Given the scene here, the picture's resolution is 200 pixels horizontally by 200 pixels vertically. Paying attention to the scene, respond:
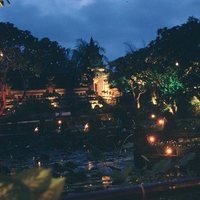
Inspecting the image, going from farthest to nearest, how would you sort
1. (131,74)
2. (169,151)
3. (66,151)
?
(131,74), (66,151), (169,151)

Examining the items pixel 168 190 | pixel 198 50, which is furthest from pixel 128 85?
pixel 168 190

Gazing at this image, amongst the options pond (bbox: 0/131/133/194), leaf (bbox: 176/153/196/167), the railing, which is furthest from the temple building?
the railing

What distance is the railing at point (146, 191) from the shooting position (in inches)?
69.0

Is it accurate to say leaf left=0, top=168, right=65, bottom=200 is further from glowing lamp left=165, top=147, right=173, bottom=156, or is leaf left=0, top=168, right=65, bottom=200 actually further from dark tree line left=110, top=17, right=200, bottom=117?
dark tree line left=110, top=17, right=200, bottom=117

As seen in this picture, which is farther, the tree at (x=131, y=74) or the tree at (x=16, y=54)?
the tree at (x=131, y=74)

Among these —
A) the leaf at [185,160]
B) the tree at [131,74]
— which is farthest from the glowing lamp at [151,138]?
the tree at [131,74]

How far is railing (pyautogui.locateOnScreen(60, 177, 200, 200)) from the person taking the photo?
175cm

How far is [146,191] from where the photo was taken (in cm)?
188

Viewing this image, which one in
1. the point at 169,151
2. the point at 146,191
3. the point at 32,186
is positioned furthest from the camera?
the point at 169,151

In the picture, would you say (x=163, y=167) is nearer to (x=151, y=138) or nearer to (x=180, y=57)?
(x=151, y=138)

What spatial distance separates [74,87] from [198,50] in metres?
18.4

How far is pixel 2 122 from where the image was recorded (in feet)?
103

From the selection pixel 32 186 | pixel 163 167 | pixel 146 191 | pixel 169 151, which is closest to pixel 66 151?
pixel 169 151

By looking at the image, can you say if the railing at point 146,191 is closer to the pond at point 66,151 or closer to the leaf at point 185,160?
the leaf at point 185,160
